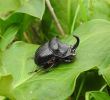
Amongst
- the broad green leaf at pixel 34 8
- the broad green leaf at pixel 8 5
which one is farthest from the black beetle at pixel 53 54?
the broad green leaf at pixel 8 5

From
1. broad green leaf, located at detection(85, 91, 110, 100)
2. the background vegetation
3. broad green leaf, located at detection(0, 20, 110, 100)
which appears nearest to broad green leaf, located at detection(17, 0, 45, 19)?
the background vegetation

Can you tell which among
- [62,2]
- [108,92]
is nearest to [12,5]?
[62,2]

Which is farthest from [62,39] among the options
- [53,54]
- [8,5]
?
[8,5]

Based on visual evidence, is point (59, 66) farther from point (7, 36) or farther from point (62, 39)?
point (7, 36)

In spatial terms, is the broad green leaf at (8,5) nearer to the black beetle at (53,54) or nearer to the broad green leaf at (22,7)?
the broad green leaf at (22,7)

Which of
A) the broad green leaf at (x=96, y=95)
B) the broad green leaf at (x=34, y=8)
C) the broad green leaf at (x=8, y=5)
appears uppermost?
the broad green leaf at (x=34, y=8)

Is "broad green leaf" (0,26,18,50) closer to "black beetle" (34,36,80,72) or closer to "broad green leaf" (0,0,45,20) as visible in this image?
"broad green leaf" (0,0,45,20)
